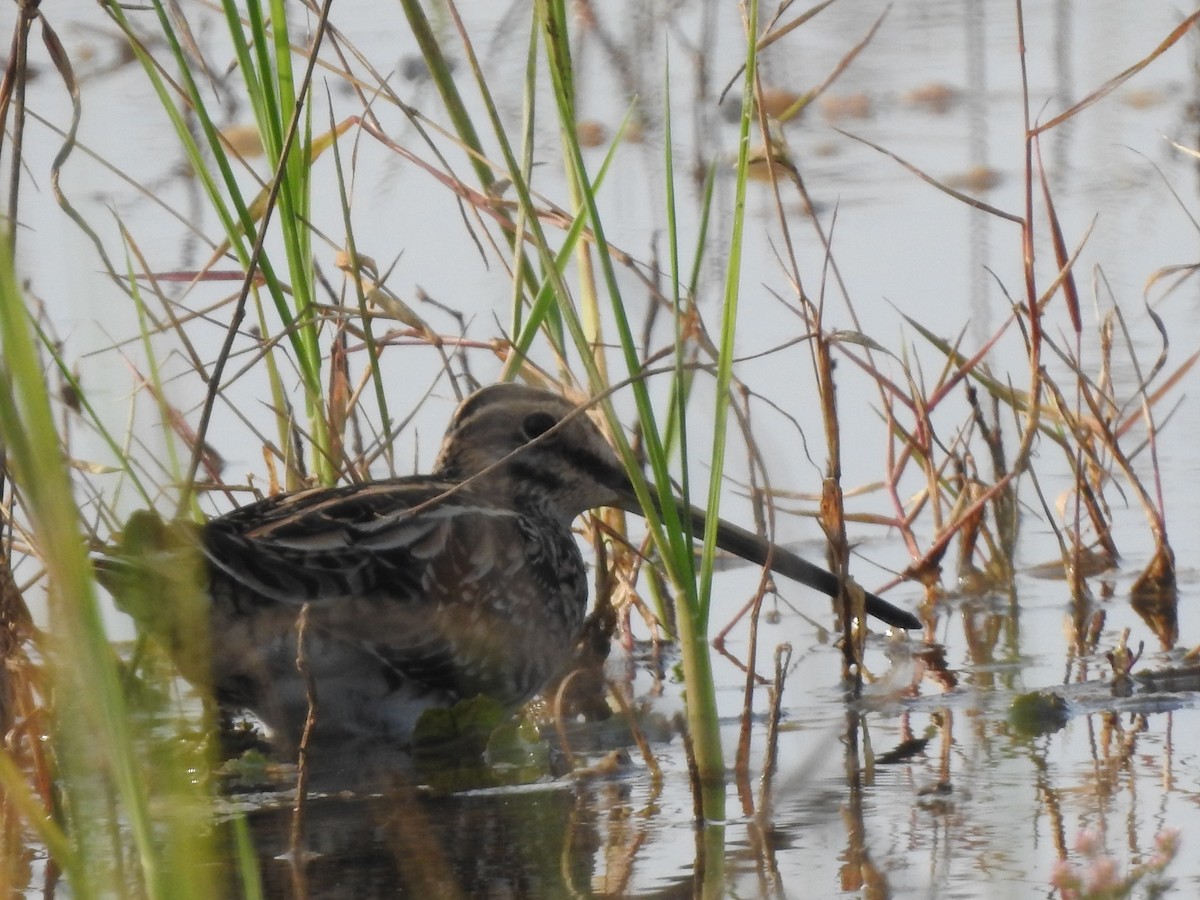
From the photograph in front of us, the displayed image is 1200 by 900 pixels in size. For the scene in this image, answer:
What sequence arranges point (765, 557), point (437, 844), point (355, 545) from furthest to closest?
point (765, 557), point (355, 545), point (437, 844)

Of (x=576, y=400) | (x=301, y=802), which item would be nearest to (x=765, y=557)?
(x=576, y=400)

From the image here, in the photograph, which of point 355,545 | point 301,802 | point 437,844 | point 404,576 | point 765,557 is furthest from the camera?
point 765,557

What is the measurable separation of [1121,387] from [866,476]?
763mm

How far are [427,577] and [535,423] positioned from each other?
55cm

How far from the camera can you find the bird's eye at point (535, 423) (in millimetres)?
4215

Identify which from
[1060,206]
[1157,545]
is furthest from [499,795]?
[1060,206]

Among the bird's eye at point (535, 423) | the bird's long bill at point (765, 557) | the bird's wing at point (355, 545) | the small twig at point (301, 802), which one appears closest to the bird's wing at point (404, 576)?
the bird's wing at point (355, 545)

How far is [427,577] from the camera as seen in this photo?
12.5 ft

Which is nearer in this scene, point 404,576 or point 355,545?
point 355,545

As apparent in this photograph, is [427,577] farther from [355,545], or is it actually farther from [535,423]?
[535,423]

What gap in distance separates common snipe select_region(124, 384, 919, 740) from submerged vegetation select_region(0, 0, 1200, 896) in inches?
4.5

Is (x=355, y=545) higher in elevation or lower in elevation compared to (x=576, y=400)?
lower

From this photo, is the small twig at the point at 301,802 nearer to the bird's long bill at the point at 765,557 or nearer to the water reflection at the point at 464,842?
the water reflection at the point at 464,842

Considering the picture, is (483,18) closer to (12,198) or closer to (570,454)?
(570,454)
